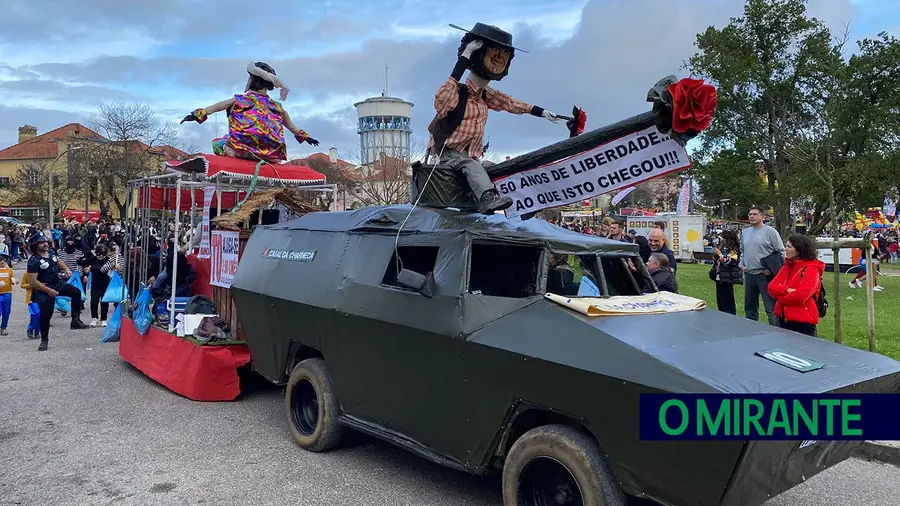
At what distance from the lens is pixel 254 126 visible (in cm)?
902

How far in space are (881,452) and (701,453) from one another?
352 centimetres

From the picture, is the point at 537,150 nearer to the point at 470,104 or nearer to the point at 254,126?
the point at 470,104

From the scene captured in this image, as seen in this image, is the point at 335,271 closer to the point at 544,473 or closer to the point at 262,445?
the point at 262,445

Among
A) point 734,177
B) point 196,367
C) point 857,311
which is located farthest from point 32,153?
point 857,311

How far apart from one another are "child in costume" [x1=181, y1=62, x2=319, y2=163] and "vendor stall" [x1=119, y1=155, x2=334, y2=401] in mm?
311

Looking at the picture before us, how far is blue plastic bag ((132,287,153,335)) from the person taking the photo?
832cm

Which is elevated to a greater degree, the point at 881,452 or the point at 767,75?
the point at 767,75

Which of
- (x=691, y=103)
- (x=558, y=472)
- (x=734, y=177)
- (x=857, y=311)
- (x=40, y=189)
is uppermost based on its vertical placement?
(x=40, y=189)

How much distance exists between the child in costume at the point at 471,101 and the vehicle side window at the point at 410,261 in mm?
694

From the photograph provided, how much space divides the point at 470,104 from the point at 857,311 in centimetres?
1113

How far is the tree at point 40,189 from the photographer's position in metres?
51.6

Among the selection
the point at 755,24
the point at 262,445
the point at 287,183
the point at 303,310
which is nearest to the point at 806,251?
the point at 303,310

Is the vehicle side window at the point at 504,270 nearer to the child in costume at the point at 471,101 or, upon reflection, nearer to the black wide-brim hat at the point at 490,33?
the child in costume at the point at 471,101

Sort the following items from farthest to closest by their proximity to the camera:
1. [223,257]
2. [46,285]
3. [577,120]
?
[46,285] < [223,257] < [577,120]
